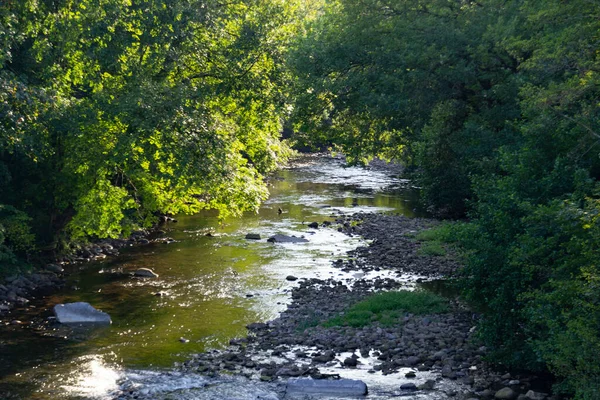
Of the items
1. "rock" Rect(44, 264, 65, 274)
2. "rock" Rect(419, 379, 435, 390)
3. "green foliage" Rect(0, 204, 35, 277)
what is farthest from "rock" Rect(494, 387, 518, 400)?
"rock" Rect(44, 264, 65, 274)

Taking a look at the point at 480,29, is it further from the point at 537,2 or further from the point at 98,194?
the point at 98,194

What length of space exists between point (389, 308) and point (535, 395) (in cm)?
579

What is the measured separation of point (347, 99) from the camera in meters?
20.5

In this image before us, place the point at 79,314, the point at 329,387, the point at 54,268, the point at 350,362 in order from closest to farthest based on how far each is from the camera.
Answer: the point at 329,387
the point at 350,362
the point at 79,314
the point at 54,268

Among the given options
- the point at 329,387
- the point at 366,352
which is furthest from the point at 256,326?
the point at 329,387

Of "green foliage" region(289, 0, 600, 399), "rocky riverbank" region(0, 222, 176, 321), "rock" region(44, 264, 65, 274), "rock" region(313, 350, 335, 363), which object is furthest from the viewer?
"rock" region(44, 264, 65, 274)

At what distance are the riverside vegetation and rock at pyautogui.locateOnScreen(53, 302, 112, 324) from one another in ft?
13.1

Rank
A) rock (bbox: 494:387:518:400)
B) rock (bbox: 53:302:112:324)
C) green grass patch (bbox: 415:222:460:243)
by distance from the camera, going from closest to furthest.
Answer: rock (bbox: 494:387:518:400)
rock (bbox: 53:302:112:324)
green grass patch (bbox: 415:222:460:243)

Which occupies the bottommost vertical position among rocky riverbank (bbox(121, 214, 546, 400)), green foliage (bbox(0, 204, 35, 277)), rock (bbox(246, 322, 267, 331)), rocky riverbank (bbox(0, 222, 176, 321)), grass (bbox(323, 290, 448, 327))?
rock (bbox(246, 322, 267, 331))

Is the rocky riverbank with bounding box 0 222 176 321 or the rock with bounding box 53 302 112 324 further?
the rocky riverbank with bounding box 0 222 176 321

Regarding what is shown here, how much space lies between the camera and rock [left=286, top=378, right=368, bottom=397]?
40.1ft

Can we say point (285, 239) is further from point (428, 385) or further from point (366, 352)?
point (428, 385)

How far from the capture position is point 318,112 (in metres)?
21.6

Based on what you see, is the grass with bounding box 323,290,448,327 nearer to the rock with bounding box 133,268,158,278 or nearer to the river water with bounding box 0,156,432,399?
the river water with bounding box 0,156,432,399
